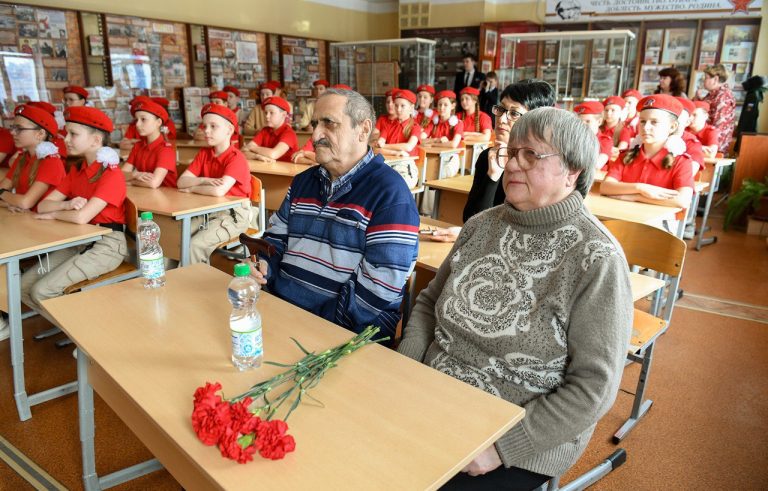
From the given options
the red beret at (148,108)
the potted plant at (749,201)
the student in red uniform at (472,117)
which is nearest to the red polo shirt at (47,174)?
the red beret at (148,108)

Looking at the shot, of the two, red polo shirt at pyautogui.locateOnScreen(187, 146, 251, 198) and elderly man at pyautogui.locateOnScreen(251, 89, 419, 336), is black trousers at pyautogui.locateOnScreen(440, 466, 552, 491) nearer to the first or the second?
elderly man at pyautogui.locateOnScreen(251, 89, 419, 336)

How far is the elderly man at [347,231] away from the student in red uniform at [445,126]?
16.1 ft

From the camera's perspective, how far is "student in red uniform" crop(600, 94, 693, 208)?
3238 millimetres

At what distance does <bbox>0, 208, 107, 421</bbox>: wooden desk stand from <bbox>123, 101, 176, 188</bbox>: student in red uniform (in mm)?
1044

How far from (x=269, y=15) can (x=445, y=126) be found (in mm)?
4318

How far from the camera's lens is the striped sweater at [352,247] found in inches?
69.0

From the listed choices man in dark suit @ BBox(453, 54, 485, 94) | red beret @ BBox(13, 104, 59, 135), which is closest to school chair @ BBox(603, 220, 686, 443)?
red beret @ BBox(13, 104, 59, 135)

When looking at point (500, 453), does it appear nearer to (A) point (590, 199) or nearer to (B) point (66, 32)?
(A) point (590, 199)

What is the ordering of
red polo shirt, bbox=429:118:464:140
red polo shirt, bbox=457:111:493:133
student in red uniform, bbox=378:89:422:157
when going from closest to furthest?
student in red uniform, bbox=378:89:422:157, red polo shirt, bbox=429:118:464:140, red polo shirt, bbox=457:111:493:133

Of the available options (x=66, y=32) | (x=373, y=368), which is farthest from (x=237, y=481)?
(x=66, y=32)

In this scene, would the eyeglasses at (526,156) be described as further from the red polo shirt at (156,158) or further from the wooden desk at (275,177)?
the wooden desk at (275,177)

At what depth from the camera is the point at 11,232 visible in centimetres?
260

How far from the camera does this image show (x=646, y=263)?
2.24 meters

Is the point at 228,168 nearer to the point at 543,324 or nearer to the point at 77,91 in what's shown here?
the point at 543,324
